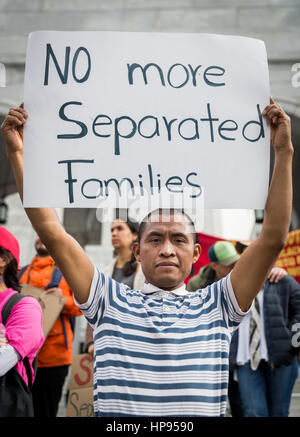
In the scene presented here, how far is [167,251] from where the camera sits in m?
1.82

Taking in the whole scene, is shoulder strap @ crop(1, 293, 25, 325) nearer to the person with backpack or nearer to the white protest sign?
the person with backpack

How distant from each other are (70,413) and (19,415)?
5.71ft

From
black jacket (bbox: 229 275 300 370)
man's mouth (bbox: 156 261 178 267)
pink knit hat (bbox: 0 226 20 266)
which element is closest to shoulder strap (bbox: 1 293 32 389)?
pink knit hat (bbox: 0 226 20 266)

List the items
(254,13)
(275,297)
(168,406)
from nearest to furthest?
(168,406)
(275,297)
(254,13)

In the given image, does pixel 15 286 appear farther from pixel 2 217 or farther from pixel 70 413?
pixel 2 217

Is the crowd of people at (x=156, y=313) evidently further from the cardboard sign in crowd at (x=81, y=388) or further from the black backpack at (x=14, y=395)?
the cardboard sign in crowd at (x=81, y=388)

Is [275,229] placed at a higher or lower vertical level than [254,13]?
lower

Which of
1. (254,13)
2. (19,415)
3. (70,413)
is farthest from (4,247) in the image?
(254,13)

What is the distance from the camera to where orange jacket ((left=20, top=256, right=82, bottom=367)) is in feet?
12.2

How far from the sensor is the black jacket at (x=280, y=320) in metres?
3.64

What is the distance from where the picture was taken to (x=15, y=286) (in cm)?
253

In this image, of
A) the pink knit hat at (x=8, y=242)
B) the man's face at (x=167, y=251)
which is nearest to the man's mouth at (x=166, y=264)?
the man's face at (x=167, y=251)

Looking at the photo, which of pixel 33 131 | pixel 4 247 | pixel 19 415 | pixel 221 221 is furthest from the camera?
pixel 221 221
